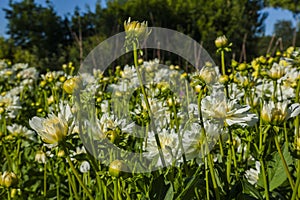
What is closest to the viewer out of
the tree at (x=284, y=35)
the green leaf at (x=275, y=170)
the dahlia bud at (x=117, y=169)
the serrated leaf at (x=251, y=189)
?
the dahlia bud at (x=117, y=169)

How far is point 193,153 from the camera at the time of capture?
796 millimetres

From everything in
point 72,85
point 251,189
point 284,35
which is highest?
point 284,35

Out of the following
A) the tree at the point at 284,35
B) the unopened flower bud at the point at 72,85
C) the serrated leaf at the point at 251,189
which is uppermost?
→ the tree at the point at 284,35

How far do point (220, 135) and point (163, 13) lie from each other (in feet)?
33.1

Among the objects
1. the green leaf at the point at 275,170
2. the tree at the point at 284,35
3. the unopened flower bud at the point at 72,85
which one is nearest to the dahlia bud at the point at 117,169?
the unopened flower bud at the point at 72,85

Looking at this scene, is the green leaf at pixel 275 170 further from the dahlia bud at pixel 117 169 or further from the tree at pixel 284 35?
the tree at pixel 284 35

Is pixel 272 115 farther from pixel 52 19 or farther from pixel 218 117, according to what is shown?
pixel 52 19

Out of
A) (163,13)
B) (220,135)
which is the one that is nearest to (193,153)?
(220,135)

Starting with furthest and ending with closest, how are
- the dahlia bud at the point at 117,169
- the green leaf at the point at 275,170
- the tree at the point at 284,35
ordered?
the tree at the point at 284,35, the green leaf at the point at 275,170, the dahlia bud at the point at 117,169

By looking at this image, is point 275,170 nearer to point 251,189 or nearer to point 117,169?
point 251,189

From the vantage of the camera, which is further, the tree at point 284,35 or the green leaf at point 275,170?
the tree at point 284,35

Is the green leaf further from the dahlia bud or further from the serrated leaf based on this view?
the dahlia bud

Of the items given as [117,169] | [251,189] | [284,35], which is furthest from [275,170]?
[284,35]

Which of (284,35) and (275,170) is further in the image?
(284,35)
